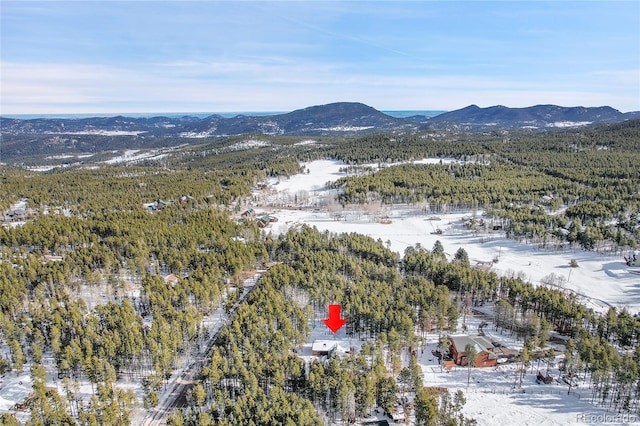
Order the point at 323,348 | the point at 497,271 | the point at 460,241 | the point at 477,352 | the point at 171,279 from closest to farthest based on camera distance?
the point at 477,352 → the point at 323,348 → the point at 171,279 → the point at 497,271 → the point at 460,241

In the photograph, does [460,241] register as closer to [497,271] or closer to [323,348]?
[497,271]

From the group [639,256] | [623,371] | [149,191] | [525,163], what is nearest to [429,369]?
[623,371]

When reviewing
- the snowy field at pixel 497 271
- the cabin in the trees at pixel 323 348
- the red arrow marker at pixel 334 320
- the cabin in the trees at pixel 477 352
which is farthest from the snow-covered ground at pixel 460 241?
the cabin in the trees at pixel 323 348

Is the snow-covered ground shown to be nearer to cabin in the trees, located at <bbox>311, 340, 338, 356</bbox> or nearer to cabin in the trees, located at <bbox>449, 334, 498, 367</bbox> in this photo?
cabin in the trees, located at <bbox>449, 334, 498, 367</bbox>

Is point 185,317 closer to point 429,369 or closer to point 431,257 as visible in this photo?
point 429,369

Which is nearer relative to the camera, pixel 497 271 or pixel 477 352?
pixel 477 352

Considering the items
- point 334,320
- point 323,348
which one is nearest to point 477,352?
point 323,348
